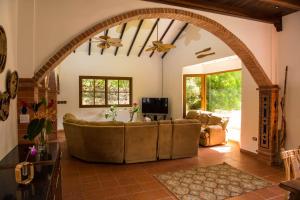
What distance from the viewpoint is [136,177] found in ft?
12.4

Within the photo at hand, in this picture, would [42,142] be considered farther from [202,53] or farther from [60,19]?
[202,53]

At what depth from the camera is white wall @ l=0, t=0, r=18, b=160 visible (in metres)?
2.14

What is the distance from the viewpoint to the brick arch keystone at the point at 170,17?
285 cm

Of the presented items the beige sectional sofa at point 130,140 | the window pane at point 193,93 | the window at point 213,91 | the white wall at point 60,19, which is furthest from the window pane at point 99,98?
the white wall at point 60,19

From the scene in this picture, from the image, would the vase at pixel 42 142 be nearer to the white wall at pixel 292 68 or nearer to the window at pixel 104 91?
the white wall at pixel 292 68

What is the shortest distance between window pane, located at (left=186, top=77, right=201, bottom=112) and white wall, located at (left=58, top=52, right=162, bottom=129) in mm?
1755

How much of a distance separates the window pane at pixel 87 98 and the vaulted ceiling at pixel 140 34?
5.43ft

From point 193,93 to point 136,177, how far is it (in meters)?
5.26

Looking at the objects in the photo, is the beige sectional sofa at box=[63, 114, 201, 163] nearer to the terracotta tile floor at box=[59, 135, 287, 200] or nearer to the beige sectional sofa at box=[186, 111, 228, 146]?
the terracotta tile floor at box=[59, 135, 287, 200]

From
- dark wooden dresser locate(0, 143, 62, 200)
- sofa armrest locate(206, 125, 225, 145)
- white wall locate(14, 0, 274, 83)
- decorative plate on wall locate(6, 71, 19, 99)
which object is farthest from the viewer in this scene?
sofa armrest locate(206, 125, 225, 145)

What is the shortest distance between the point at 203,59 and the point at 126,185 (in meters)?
4.95

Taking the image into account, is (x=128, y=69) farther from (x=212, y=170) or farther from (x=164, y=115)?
(x=212, y=170)

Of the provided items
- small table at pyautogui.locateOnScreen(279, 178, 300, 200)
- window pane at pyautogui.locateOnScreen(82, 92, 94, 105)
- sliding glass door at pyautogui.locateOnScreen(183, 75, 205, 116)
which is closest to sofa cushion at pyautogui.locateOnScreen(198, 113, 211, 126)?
sliding glass door at pyautogui.locateOnScreen(183, 75, 205, 116)

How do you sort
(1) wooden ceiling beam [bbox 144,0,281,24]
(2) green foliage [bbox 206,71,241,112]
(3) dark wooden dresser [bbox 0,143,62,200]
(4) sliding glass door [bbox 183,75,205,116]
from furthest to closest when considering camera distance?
(4) sliding glass door [bbox 183,75,205,116]
(2) green foliage [bbox 206,71,241,112]
(1) wooden ceiling beam [bbox 144,0,281,24]
(3) dark wooden dresser [bbox 0,143,62,200]
